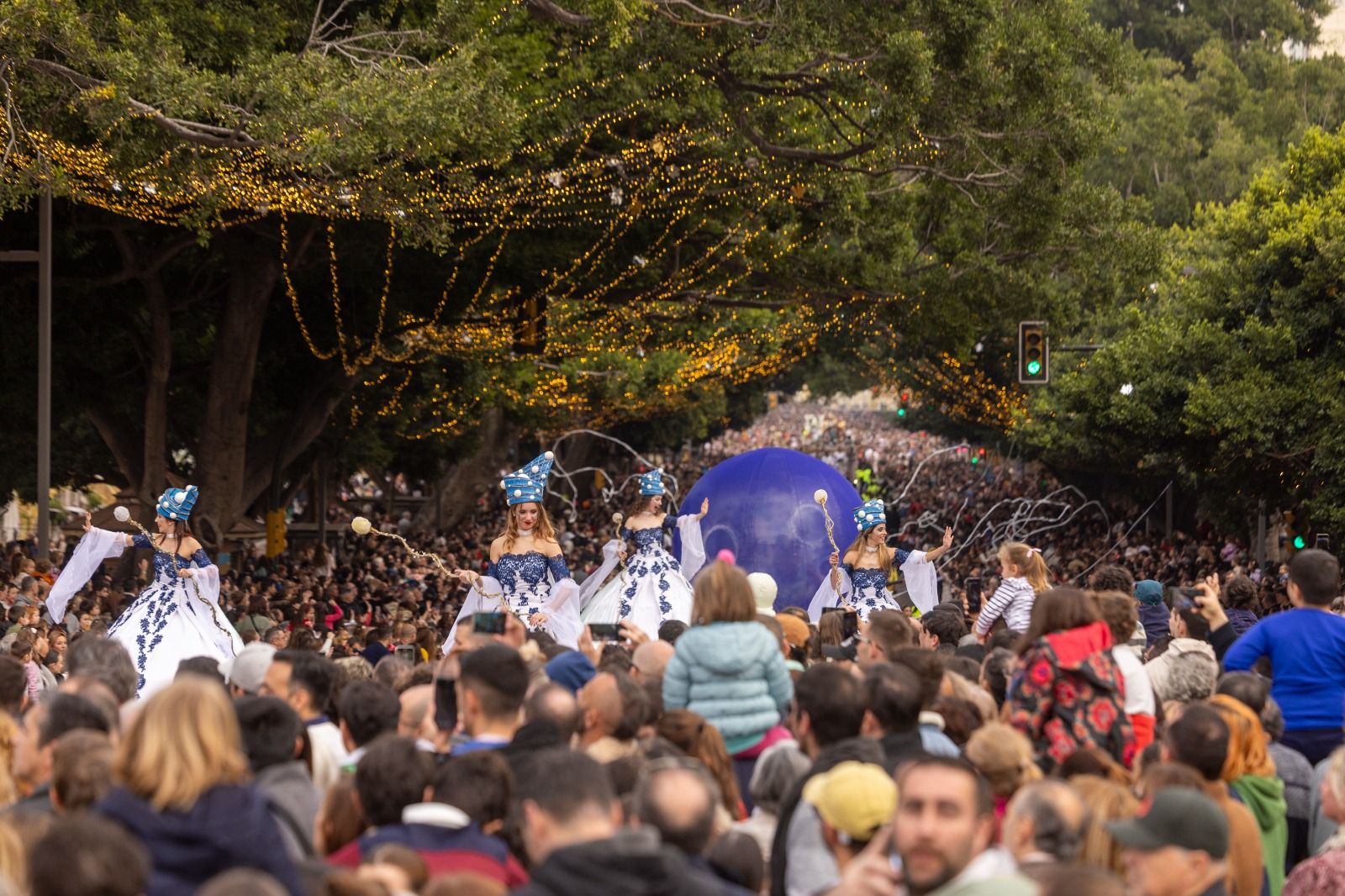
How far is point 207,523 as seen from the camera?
26266 millimetres

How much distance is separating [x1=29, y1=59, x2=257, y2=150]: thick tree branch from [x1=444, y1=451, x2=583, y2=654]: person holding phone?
16.1ft

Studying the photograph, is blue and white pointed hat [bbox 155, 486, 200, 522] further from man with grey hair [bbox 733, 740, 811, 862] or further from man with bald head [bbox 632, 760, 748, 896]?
man with bald head [bbox 632, 760, 748, 896]

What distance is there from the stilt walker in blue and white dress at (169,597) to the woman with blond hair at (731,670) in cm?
659

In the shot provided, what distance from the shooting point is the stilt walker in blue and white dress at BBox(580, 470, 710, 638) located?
1577 cm

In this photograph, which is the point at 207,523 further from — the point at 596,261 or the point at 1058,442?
the point at 1058,442

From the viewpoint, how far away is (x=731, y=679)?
741 cm

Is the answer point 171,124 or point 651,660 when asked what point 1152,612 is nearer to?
point 651,660

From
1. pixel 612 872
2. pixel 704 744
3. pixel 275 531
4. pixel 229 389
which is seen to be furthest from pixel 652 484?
pixel 275 531

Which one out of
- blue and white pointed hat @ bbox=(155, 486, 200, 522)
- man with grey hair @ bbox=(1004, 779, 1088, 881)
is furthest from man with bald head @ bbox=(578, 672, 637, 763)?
blue and white pointed hat @ bbox=(155, 486, 200, 522)

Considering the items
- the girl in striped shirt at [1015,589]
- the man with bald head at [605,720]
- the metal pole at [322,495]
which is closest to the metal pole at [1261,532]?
the metal pole at [322,495]

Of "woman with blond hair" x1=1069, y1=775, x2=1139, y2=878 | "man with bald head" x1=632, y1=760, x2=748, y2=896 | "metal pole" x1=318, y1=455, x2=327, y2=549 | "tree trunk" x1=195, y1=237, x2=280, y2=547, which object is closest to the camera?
"man with bald head" x1=632, y1=760, x2=748, y2=896

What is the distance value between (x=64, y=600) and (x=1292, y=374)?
63.3 ft

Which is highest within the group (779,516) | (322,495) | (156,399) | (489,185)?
(489,185)

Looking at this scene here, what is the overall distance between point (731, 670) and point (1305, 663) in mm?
3236
